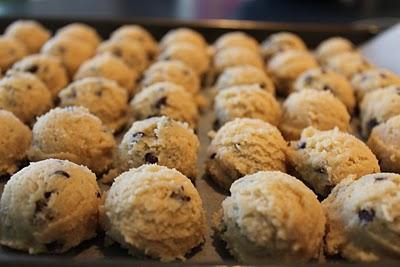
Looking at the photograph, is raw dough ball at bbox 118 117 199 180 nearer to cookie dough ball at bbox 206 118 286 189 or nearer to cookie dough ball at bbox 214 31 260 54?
cookie dough ball at bbox 206 118 286 189

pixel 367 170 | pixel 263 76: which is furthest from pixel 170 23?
pixel 367 170

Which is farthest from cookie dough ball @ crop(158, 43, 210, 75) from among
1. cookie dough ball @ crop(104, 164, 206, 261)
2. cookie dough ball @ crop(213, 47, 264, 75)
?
cookie dough ball @ crop(104, 164, 206, 261)

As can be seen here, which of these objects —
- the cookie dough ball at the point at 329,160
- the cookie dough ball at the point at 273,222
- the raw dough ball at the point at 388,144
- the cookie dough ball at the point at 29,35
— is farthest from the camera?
the cookie dough ball at the point at 29,35

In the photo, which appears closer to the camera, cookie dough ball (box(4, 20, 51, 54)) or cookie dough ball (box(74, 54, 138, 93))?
cookie dough ball (box(74, 54, 138, 93))

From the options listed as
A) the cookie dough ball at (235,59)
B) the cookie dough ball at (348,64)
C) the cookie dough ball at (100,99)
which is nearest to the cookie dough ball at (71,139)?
the cookie dough ball at (100,99)

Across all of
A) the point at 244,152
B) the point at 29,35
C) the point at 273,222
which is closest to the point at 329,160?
the point at 244,152

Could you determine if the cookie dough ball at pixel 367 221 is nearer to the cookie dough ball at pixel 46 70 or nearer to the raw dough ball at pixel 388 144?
the raw dough ball at pixel 388 144
